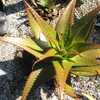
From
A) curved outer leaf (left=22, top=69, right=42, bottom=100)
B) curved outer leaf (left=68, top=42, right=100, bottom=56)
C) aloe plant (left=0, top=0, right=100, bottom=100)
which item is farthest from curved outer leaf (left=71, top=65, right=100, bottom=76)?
curved outer leaf (left=22, top=69, right=42, bottom=100)

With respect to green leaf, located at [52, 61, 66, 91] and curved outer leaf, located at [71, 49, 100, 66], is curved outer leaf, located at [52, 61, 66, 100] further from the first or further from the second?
curved outer leaf, located at [71, 49, 100, 66]

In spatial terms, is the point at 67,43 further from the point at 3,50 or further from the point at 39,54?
the point at 3,50

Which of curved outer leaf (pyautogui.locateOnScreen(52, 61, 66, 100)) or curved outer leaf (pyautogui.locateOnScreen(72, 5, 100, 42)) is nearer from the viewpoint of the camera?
curved outer leaf (pyautogui.locateOnScreen(52, 61, 66, 100))

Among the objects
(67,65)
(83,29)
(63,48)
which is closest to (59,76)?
(67,65)

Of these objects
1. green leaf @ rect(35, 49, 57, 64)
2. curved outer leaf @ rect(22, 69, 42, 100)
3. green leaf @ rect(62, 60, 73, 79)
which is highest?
green leaf @ rect(35, 49, 57, 64)

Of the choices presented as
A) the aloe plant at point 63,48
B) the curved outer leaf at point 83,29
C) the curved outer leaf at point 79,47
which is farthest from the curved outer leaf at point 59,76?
the curved outer leaf at point 83,29

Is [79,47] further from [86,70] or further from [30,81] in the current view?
[30,81]

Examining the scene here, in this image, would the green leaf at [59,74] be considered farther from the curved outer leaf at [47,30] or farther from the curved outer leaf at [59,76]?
the curved outer leaf at [47,30]
